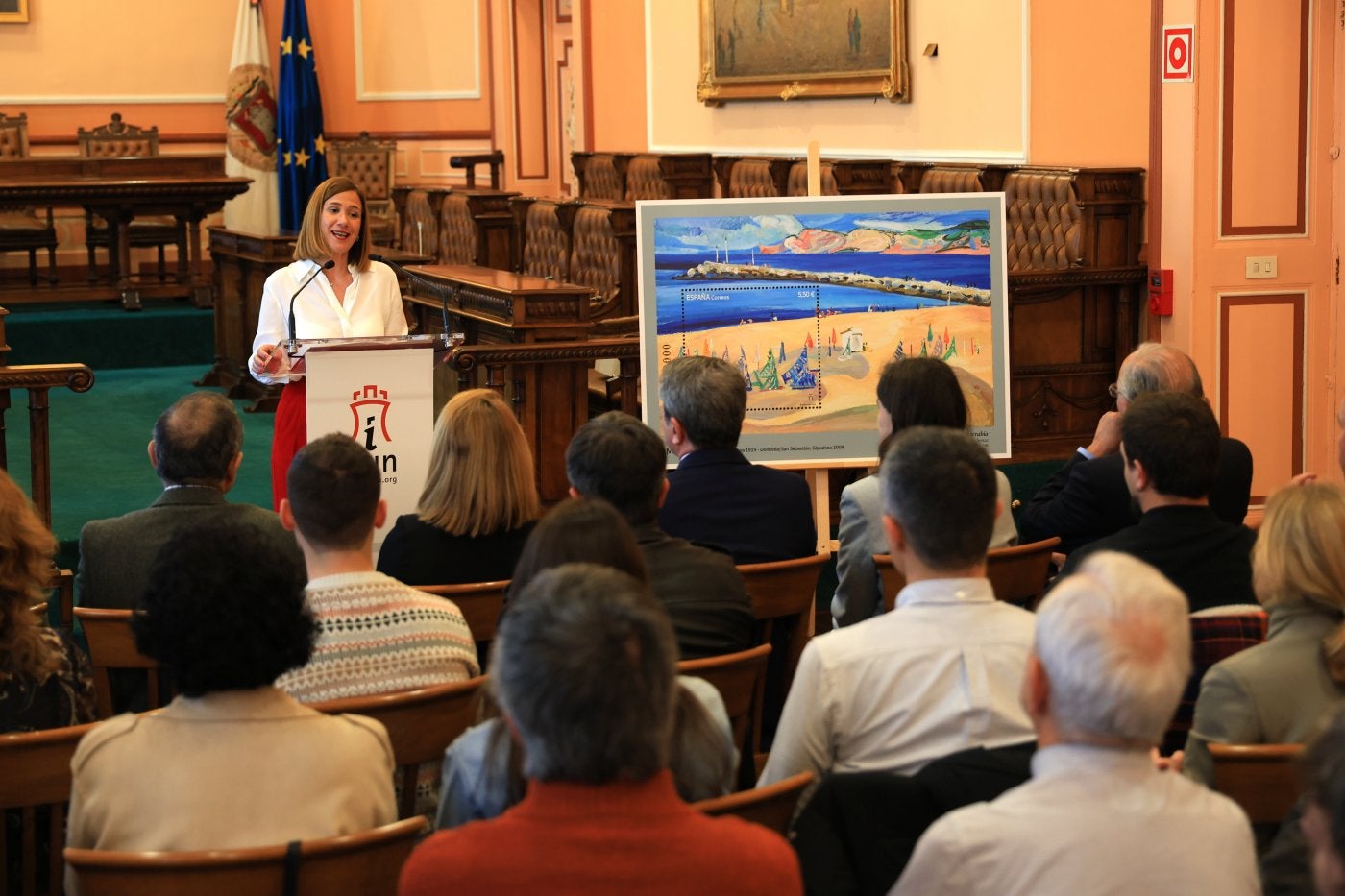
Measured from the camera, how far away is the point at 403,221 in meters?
11.9

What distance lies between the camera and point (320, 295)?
4848 mm

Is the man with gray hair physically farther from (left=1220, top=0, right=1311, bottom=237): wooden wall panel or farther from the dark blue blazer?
(left=1220, top=0, right=1311, bottom=237): wooden wall panel

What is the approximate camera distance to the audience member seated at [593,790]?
61.9 inches

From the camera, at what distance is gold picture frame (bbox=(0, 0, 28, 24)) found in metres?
13.6

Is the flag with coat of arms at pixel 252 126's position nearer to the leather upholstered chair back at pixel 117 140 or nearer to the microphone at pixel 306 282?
the leather upholstered chair back at pixel 117 140

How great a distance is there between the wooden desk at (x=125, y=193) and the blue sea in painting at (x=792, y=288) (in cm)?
687

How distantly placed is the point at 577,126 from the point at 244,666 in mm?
11778

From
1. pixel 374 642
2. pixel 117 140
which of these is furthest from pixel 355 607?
pixel 117 140

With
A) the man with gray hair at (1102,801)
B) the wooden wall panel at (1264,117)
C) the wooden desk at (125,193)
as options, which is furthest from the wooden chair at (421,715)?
the wooden desk at (125,193)

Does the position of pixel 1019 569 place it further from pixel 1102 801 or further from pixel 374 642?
pixel 1102 801

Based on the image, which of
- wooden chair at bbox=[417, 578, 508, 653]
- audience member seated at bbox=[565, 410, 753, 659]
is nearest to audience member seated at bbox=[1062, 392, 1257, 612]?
audience member seated at bbox=[565, 410, 753, 659]

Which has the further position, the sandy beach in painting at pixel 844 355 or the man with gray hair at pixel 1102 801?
the sandy beach in painting at pixel 844 355

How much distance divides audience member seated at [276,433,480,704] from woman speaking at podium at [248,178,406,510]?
1.94m

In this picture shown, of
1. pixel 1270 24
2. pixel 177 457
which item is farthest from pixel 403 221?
pixel 177 457
